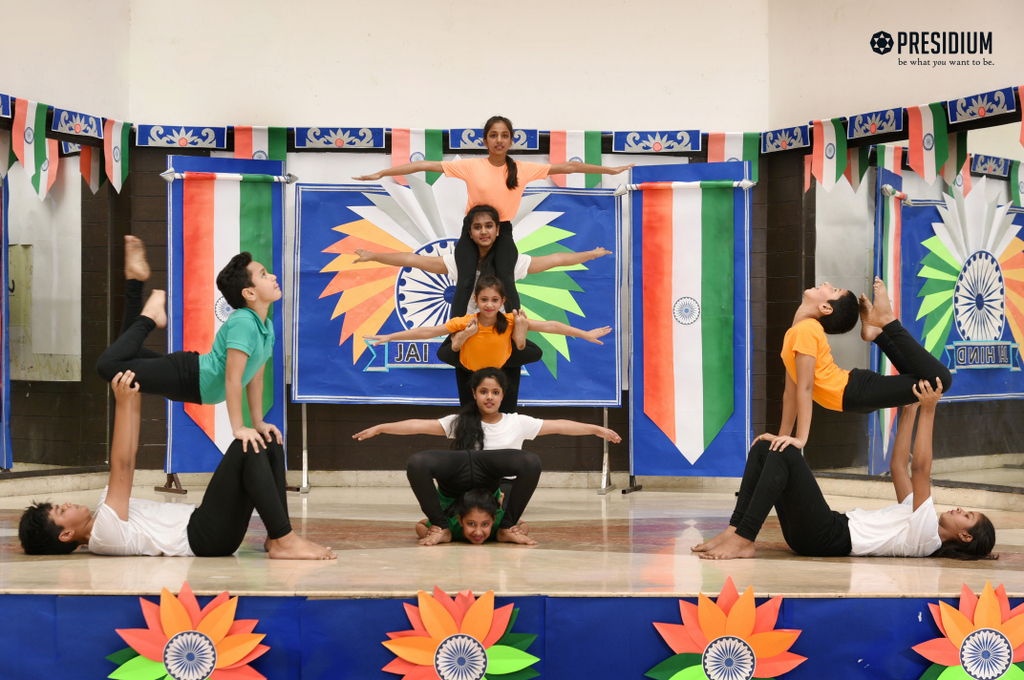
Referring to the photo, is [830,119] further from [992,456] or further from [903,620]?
[903,620]

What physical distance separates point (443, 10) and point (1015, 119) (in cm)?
373

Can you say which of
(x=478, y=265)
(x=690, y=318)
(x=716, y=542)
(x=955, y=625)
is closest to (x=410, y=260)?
(x=478, y=265)

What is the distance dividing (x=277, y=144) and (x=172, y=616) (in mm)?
3969

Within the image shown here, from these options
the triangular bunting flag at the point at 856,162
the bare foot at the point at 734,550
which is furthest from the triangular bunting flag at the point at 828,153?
the bare foot at the point at 734,550

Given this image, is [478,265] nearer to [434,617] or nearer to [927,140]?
[434,617]

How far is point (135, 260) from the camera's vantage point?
346 centimetres

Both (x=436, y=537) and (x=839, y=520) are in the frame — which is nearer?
(x=839, y=520)

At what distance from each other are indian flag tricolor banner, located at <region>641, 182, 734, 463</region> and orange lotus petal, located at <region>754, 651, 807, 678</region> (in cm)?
284

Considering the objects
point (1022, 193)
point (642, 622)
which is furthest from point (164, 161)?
point (1022, 193)

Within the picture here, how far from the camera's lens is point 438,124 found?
611cm

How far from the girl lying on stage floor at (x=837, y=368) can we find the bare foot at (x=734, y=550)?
0.47 m

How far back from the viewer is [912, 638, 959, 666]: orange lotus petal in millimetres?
2744

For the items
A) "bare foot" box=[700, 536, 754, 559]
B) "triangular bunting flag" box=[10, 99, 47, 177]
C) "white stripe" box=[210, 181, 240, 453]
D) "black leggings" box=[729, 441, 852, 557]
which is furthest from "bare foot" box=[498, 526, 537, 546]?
"triangular bunting flag" box=[10, 99, 47, 177]

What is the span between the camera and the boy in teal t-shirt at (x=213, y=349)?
3395 millimetres
